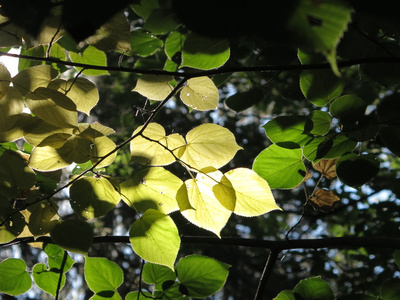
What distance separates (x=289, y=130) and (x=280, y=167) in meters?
0.08

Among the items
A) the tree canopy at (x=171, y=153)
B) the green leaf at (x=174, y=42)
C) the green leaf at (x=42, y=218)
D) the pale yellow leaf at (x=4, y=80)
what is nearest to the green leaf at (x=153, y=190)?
the tree canopy at (x=171, y=153)

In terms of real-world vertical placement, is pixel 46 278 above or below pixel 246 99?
below

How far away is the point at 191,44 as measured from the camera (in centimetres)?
57

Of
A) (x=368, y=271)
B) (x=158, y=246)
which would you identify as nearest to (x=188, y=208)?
(x=158, y=246)

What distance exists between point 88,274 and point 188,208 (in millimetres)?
298

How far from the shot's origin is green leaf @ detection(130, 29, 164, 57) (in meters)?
0.85

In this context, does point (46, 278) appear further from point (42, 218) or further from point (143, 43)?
point (143, 43)

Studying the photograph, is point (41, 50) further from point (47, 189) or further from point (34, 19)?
point (34, 19)

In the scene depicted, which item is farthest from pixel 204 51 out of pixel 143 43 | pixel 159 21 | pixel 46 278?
pixel 46 278

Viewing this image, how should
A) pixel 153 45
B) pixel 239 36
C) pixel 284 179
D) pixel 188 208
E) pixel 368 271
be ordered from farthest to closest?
pixel 368 271 < pixel 153 45 < pixel 284 179 < pixel 188 208 < pixel 239 36

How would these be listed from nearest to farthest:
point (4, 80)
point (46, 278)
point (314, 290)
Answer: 1. point (4, 80)
2. point (314, 290)
3. point (46, 278)

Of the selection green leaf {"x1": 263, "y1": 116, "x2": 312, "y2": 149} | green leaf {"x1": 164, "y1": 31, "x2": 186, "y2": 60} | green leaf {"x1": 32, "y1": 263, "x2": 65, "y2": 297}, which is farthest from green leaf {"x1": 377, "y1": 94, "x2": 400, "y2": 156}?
green leaf {"x1": 32, "y1": 263, "x2": 65, "y2": 297}

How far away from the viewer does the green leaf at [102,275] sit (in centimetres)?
71

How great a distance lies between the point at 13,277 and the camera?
779mm
